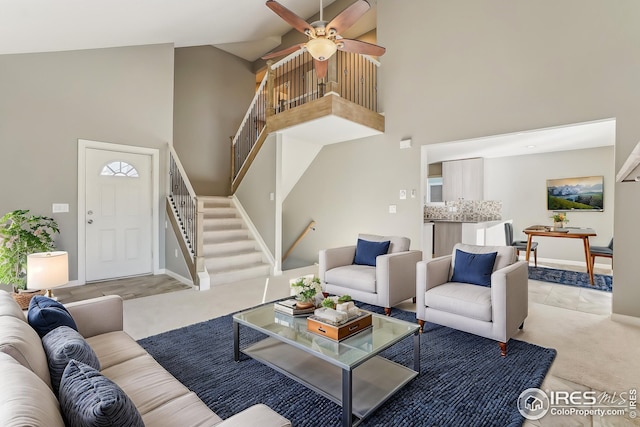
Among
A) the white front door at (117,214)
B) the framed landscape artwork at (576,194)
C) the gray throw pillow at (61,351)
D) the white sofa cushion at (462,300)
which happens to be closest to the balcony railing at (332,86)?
the white front door at (117,214)

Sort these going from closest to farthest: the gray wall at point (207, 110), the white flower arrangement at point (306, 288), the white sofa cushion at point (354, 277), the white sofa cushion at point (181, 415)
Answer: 1. the white sofa cushion at point (181, 415)
2. the white flower arrangement at point (306, 288)
3. the white sofa cushion at point (354, 277)
4. the gray wall at point (207, 110)

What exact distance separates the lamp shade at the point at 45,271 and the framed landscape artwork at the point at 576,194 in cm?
831

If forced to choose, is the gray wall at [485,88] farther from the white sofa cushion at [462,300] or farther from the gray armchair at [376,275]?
the white sofa cushion at [462,300]

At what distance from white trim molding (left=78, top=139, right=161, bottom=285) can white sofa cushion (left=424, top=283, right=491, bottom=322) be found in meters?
4.52

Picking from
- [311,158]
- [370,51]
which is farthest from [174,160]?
[370,51]

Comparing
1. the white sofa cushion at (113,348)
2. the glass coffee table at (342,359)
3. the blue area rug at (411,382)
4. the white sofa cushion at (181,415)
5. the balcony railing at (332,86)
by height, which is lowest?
the blue area rug at (411,382)

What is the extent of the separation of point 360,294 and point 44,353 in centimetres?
Answer: 287

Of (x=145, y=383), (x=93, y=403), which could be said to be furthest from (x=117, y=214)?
(x=93, y=403)

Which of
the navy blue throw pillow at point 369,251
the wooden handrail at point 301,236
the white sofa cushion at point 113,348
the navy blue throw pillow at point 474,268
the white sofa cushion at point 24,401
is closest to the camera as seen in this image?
the white sofa cushion at point 24,401

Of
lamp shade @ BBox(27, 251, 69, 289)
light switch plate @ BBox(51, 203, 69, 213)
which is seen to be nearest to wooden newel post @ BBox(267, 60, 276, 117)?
light switch plate @ BBox(51, 203, 69, 213)

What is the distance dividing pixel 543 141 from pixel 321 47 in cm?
442

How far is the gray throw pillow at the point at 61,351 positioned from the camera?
123 centimetres

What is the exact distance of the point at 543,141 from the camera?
543cm

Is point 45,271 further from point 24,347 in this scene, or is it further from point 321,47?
point 321,47
